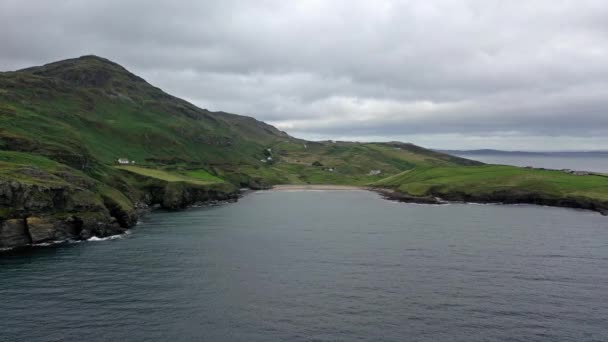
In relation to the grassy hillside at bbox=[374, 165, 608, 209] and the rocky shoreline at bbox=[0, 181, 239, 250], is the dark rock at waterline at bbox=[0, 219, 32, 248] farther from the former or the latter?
the grassy hillside at bbox=[374, 165, 608, 209]

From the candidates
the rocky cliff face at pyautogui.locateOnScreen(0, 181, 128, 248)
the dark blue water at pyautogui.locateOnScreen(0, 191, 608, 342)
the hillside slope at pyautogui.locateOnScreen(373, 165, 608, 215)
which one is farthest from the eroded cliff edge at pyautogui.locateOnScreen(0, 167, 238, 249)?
the hillside slope at pyautogui.locateOnScreen(373, 165, 608, 215)

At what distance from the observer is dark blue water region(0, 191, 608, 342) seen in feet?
171

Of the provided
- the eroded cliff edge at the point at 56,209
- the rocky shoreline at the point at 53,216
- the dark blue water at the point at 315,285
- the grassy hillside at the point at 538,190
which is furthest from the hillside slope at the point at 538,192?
the rocky shoreline at the point at 53,216

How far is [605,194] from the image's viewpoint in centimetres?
16312

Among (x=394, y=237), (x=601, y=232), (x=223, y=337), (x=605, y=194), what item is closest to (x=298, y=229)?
(x=394, y=237)

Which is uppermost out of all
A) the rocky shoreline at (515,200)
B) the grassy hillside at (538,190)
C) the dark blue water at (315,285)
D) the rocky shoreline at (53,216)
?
the grassy hillside at (538,190)

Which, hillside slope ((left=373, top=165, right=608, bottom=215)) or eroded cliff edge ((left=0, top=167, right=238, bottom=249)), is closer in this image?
eroded cliff edge ((left=0, top=167, right=238, bottom=249))

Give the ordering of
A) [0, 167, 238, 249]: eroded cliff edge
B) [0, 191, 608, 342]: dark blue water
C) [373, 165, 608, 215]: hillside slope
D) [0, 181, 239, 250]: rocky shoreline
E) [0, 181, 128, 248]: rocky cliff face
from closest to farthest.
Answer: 1. [0, 191, 608, 342]: dark blue water
2. [0, 181, 128, 248]: rocky cliff face
3. [0, 181, 239, 250]: rocky shoreline
4. [0, 167, 238, 249]: eroded cliff edge
5. [373, 165, 608, 215]: hillside slope

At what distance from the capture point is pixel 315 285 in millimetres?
68375

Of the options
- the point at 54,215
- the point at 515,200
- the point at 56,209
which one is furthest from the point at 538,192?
the point at 54,215

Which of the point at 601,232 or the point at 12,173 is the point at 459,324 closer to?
the point at 601,232

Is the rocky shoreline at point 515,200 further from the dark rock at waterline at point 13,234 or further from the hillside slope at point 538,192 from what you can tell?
the dark rock at waterline at point 13,234

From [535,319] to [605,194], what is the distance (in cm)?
13720

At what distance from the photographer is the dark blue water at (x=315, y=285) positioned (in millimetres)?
52062
